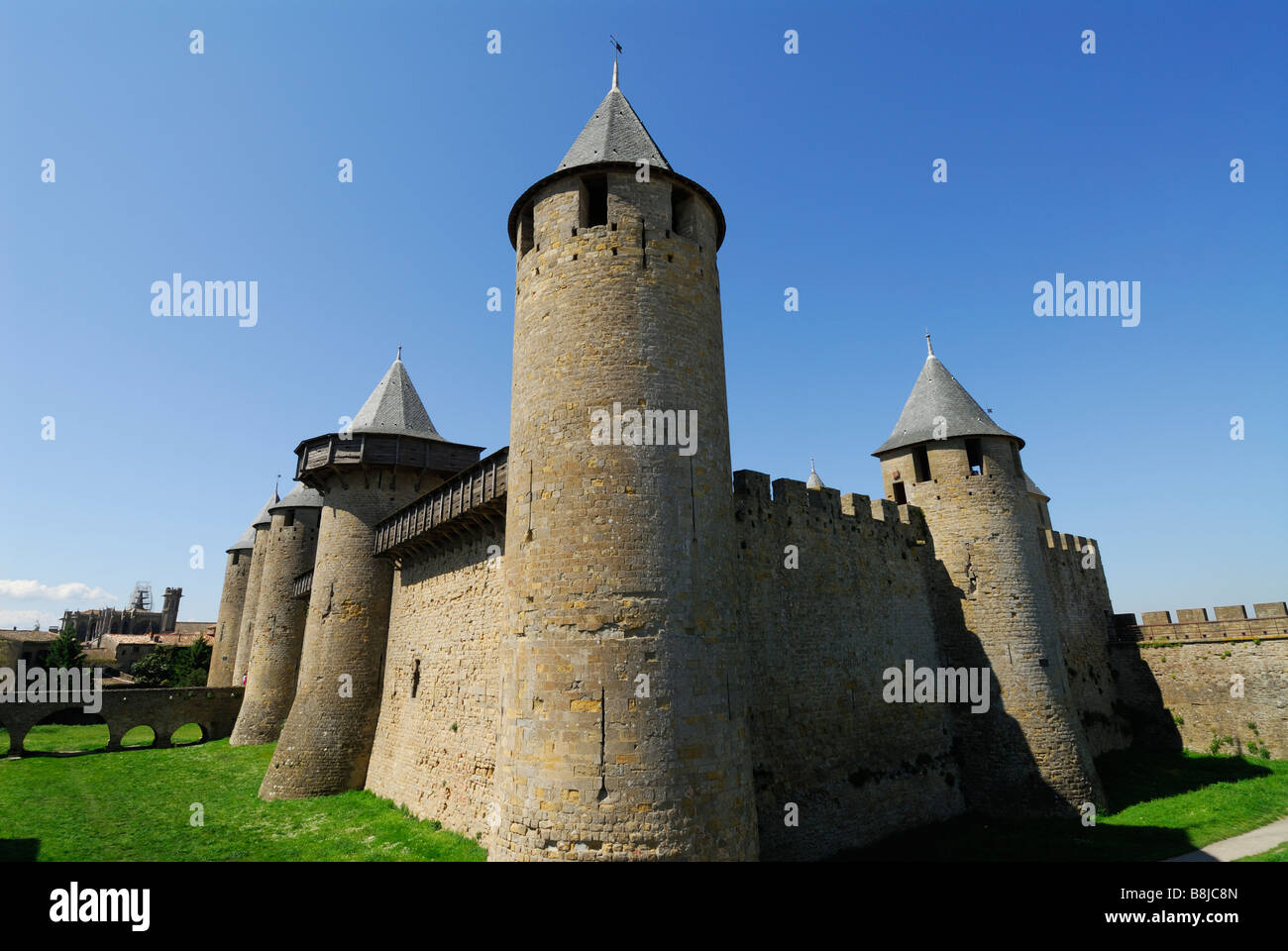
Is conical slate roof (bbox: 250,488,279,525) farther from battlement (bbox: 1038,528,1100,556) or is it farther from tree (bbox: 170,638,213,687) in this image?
battlement (bbox: 1038,528,1100,556)

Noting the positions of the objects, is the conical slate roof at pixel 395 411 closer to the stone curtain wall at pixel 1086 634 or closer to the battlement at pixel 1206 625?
the stone curtain wall at pixel 1086 634

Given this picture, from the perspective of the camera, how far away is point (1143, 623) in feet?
82.1

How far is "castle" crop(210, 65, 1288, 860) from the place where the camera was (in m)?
8.63

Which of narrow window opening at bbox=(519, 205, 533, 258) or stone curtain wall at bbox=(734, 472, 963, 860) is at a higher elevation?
narrow window opening at bbox=(519, 205, 533, 258)

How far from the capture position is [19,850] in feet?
43.4

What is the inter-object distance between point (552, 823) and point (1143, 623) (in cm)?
2715

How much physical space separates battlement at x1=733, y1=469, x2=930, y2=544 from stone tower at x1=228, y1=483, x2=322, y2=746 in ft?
69.6

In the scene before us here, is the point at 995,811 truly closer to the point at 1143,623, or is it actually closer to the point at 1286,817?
the point at 1286,817

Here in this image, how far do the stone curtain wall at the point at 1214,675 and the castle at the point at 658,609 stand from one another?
0.27 metres

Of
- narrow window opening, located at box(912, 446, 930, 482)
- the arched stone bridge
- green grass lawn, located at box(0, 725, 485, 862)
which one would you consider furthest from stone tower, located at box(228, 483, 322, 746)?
narrow window opening, located at box(912, 446, 930, 482)

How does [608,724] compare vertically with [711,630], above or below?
below

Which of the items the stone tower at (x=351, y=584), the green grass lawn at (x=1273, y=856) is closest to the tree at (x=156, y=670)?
the stone tower at (x=351, y=584)
